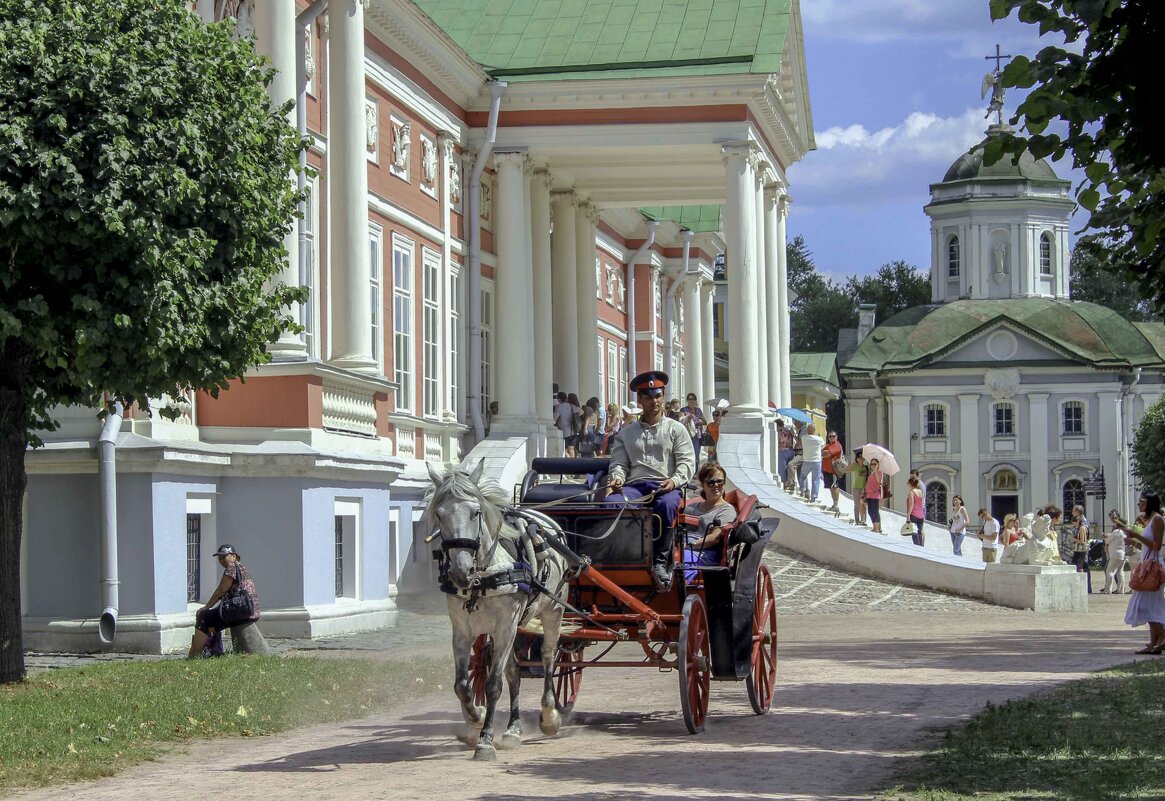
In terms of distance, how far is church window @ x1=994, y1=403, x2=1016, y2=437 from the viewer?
90.2 m

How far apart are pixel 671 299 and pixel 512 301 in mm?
20124

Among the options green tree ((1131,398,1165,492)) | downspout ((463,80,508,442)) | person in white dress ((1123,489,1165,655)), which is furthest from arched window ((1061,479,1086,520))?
person in white dress ((1123,489,1165,655))

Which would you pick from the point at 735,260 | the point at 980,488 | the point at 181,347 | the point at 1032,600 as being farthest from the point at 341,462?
the point at 980,488

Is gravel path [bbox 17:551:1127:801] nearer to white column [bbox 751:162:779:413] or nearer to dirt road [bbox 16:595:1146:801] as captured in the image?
dirt road [bbox 16:595:1146:801]

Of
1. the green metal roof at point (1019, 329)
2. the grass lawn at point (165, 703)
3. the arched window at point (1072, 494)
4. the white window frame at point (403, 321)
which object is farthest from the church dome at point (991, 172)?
the grass lawn at point (165, 703)

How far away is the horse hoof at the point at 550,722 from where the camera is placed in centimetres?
1146

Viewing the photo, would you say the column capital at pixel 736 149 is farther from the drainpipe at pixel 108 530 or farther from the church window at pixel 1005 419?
the church window at pixel 1005 419

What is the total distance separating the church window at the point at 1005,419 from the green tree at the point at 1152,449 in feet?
24.3

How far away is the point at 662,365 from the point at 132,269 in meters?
39.5

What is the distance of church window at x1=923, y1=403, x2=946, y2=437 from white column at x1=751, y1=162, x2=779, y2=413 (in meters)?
53.5

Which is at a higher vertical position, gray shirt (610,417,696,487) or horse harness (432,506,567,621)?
gray shirt (610,417,696,487)

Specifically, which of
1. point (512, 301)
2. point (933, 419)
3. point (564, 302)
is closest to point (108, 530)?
point (512, 301)

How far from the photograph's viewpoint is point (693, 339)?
52688 mm

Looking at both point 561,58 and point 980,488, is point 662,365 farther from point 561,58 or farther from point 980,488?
point 980,488
